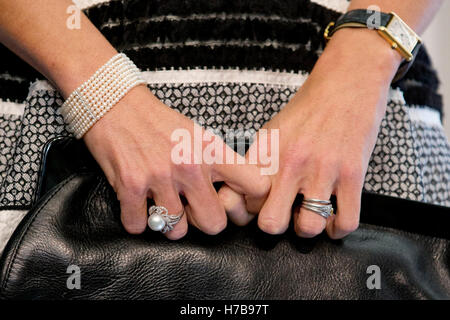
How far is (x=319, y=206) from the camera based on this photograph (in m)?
Result: 0.53

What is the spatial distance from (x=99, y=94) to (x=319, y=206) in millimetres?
299

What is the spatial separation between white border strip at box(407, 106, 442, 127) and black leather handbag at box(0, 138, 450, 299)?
0.64 feet

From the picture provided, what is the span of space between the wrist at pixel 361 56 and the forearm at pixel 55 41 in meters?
0.30

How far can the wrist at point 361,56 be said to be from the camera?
1.93ft

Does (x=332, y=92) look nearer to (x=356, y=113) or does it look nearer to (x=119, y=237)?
(x=356, y=113)

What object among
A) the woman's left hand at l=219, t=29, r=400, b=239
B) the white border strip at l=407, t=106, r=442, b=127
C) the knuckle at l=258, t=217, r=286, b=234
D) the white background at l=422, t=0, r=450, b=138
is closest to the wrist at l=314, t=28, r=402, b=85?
the woman's left hand at l=219, t=29, r=400, b=239

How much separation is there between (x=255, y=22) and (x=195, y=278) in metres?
0.36

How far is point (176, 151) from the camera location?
52 cm

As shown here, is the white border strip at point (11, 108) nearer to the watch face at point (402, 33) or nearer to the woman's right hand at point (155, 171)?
the woman's right hand at point (155, 171)

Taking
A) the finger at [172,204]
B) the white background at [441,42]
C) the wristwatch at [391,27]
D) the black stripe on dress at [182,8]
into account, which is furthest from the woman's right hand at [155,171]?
the white background at [441,42]

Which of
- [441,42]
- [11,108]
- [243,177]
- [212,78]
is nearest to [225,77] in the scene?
[212,78]

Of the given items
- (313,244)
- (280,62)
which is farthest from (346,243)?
(280,62)

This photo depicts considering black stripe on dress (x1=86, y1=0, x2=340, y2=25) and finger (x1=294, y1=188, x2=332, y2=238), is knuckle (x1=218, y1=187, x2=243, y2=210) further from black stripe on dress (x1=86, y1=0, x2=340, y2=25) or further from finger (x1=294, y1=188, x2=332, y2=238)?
black stripe on dress (x1=86, y1=0, x2=340, y2=25)

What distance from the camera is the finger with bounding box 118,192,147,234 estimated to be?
20.1 inches
